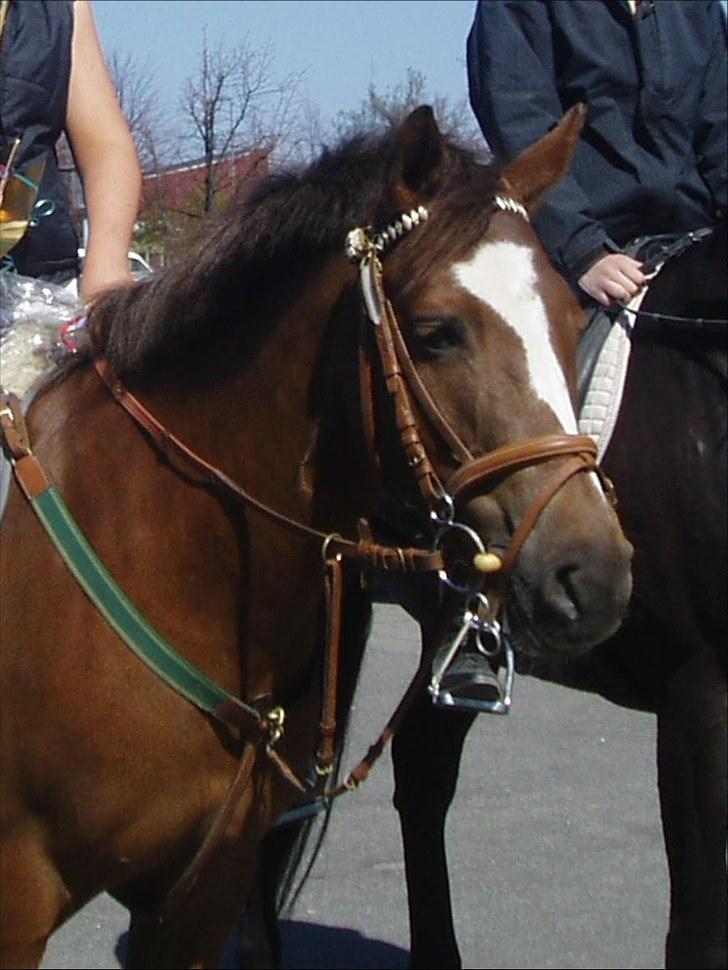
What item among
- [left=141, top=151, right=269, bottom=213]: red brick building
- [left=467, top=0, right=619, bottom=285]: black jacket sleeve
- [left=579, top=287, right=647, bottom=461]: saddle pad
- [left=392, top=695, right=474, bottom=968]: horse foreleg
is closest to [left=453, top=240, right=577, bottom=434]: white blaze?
[left=579, top=287, right=647, bottom=461]: saddle pad

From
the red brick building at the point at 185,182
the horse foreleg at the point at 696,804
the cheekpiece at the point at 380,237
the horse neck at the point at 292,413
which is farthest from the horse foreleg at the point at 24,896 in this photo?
the red brick building at the point at 185,182

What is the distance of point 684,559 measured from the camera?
12.1 ft

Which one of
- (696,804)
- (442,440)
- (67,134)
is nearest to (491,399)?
(442,440)

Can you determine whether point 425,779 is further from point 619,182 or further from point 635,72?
point 635,72

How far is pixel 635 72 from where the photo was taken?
4.02 meters

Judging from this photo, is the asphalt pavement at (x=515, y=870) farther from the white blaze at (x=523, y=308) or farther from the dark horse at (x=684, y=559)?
the white blaze at (x=523, y=308)

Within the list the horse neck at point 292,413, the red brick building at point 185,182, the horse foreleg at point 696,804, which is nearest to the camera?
the horse neck at point 292,413

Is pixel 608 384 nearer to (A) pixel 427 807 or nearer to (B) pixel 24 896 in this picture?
(A) pixel 427 807

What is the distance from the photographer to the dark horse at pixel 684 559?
363 centimetres

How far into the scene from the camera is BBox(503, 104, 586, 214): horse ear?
103 inches

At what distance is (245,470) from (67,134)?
3.41 feet

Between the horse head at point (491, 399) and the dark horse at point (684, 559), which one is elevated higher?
the horse head at point (491, 399)

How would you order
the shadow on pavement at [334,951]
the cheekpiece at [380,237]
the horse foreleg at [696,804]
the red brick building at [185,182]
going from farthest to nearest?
the red brick building at [185,182]
the shadow on pavement at [334,951]
the horse foreleg at [696,804]
the cheekpiece at [380,237]

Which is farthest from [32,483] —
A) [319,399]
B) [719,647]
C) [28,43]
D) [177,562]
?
[719,647]
